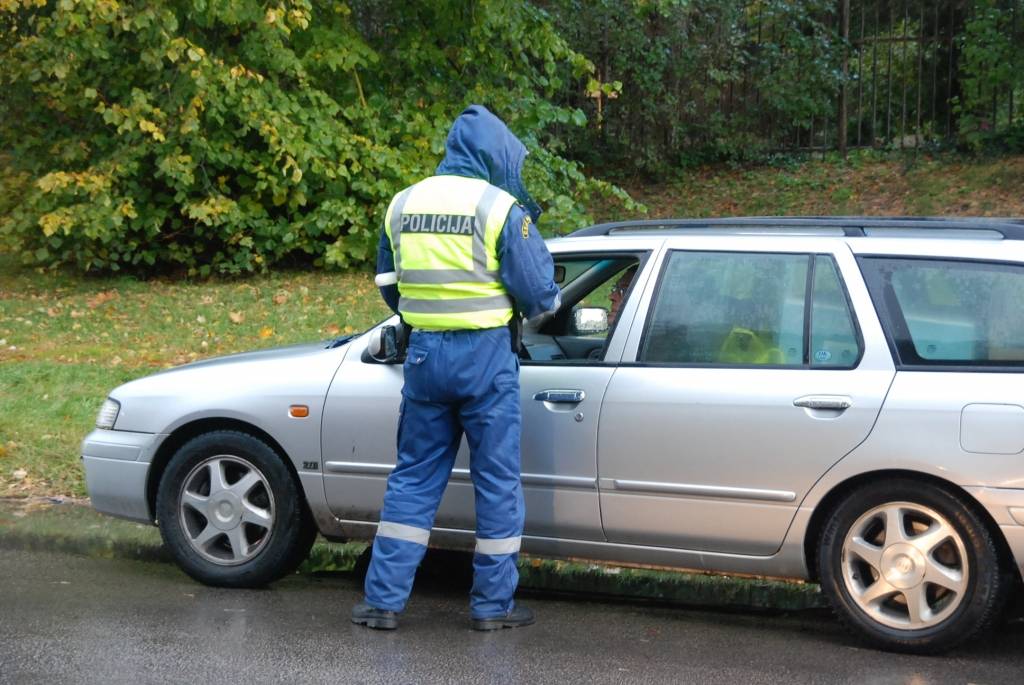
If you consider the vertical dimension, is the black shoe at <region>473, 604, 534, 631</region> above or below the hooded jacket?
below

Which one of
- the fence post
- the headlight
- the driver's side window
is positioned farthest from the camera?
the fence post

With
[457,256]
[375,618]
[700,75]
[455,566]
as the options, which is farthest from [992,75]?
[375,618]

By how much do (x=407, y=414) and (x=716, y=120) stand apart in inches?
533

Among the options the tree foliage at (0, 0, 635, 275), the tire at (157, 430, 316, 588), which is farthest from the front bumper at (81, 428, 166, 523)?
the tree foliage at (0, 0, 635, 275)

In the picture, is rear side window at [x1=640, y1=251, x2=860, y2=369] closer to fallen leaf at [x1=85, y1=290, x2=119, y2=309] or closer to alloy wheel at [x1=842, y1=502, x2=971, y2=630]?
alloy wheel at [x1=842, y1=502, x2=971, y2=630]

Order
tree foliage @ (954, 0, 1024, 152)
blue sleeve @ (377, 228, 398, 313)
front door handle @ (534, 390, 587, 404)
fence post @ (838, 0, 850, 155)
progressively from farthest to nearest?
fence post @ (838, 0, 850, 155) < tree foliage @ (954, 0, 1024, 152) < blue sleeve @ (377, 228, 398, 313) < front door handle @ (534, 390, 587, 404)

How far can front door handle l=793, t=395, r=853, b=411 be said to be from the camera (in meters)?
4.80

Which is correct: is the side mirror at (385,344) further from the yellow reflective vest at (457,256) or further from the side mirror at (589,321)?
the side mirror at (589,321)

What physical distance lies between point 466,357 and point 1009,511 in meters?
1.93

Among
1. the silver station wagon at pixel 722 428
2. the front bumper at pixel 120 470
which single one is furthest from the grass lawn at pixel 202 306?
the silver station wagon at pixel 722 428

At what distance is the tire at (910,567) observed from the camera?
4.62 meters

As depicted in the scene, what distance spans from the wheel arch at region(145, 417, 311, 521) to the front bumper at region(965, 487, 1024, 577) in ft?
8.74

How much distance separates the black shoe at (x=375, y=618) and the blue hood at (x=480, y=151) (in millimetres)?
1573

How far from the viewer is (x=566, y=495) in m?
5.20
